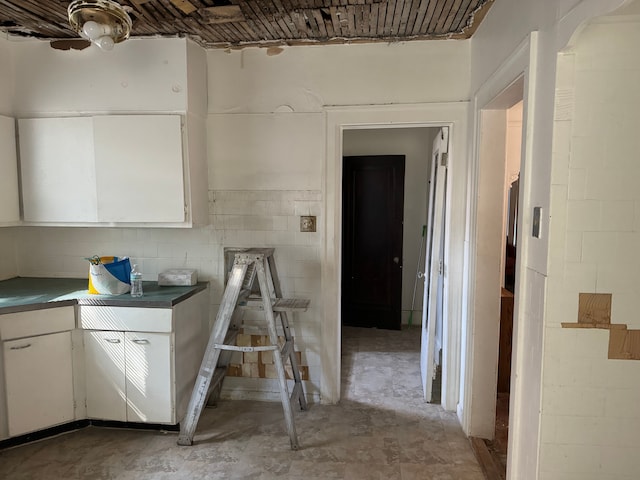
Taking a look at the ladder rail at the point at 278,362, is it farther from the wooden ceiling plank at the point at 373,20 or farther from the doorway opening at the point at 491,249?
the wooden ceiling plank at the point at 373,20

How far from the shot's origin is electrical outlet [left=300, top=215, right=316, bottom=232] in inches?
112

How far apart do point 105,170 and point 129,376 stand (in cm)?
136

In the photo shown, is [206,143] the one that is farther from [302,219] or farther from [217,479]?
[217,479]

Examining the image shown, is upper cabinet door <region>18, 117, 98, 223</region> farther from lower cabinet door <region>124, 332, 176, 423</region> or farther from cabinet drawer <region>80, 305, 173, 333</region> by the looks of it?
lower cabinet door <region>124, 332, 176, 423</region>

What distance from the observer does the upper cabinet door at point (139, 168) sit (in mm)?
2572

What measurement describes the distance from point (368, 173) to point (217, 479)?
11.2ft

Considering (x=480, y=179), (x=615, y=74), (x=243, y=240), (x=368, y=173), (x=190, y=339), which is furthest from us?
(x=368, y=173)

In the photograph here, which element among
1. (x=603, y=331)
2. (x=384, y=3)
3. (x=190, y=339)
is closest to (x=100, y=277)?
(x=190, y=339)

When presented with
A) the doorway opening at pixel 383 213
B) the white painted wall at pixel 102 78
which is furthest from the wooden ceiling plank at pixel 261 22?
the doorway opening at pixel 383 213

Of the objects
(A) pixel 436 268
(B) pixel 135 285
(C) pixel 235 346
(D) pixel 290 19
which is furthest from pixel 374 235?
(B) pixel 135 285

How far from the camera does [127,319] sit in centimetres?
245

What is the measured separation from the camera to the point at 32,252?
306 cm

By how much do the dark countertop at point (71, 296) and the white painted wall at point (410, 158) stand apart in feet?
8.68

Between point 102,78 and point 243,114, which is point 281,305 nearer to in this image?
point 243,114
